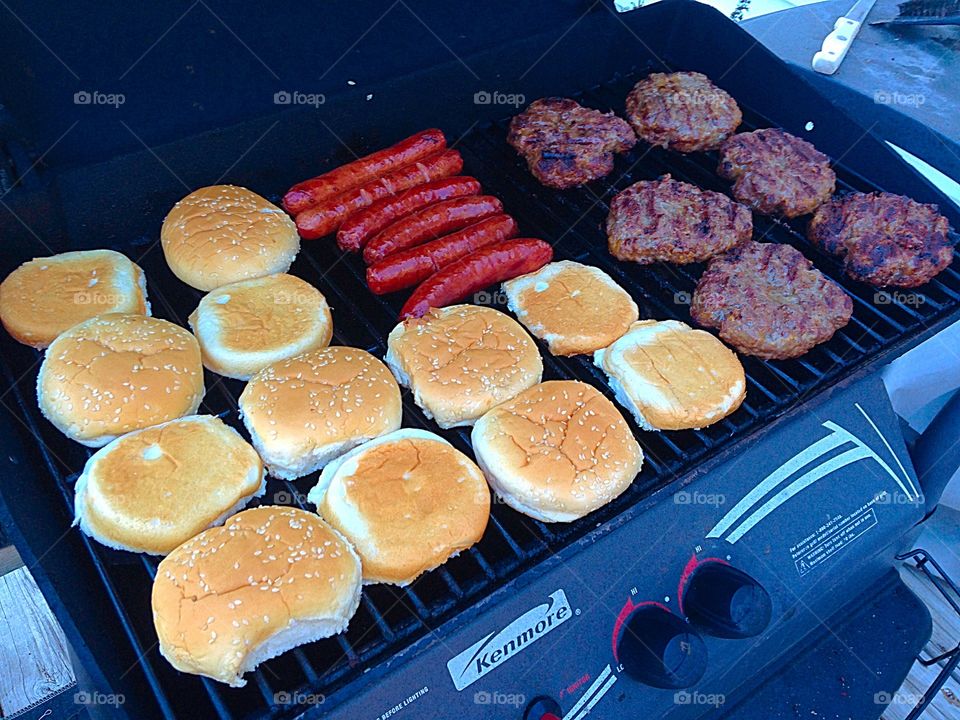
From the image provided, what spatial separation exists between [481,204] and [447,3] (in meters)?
1.03

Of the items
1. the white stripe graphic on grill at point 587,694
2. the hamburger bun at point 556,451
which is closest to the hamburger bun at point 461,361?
the hamburger bun at point 556,451

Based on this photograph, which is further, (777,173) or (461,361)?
(777,173)

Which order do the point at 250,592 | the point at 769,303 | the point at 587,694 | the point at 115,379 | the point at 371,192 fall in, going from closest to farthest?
the point at 250,592 → the point at 587,694 → the point at 115,379 → the point at 769,303 → the point at 371,192

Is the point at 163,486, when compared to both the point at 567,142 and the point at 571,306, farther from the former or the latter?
the point at 567,142

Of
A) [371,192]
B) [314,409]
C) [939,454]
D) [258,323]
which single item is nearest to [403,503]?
[314,409]

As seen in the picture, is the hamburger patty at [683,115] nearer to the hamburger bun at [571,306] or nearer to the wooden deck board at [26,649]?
the hamburger bun at [571,306]

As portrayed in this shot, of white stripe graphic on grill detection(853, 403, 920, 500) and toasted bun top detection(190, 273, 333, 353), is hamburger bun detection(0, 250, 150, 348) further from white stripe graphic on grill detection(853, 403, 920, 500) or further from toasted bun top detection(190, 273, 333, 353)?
white stripe graphic on grill detection(853, 403, 920, 500)

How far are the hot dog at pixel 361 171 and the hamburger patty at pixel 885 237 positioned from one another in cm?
210

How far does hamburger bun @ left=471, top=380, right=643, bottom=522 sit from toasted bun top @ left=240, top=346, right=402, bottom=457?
40 cm

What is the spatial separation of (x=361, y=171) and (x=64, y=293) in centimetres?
148

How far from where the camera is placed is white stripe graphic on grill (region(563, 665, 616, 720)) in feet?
7.90

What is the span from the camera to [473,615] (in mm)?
2289

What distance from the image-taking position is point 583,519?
106 inches

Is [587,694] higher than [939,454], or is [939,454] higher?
[939,454]
